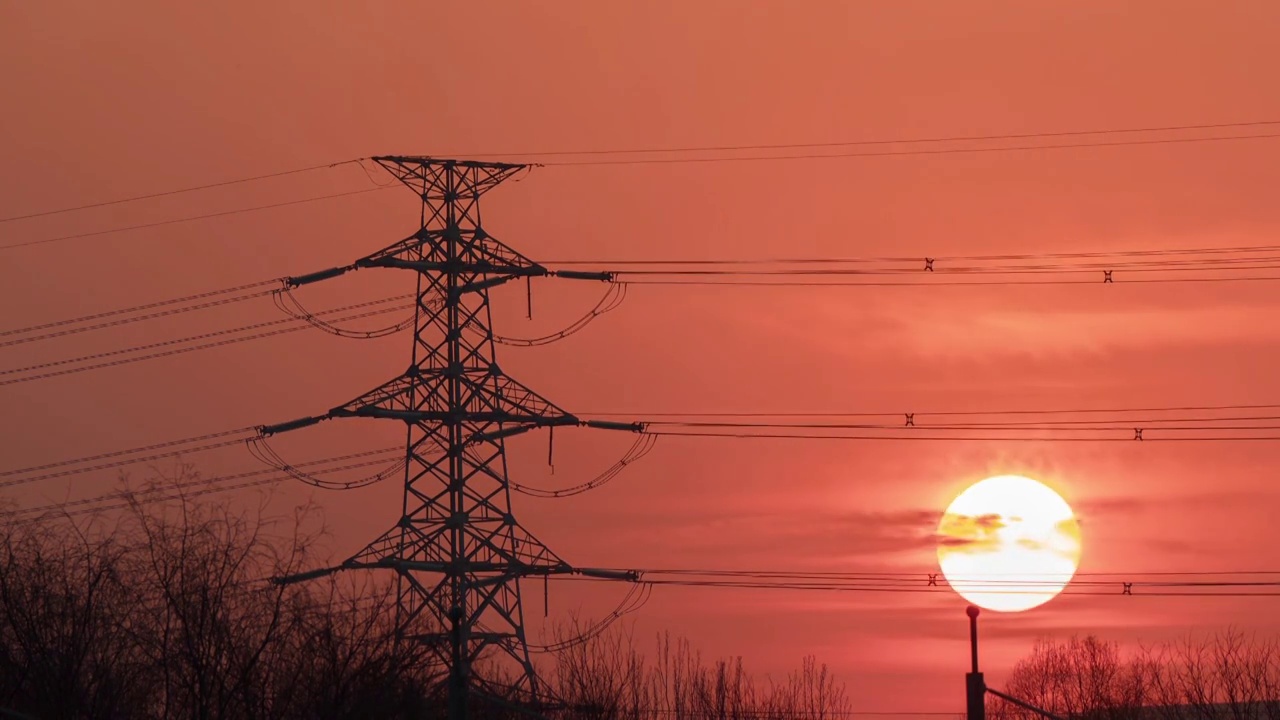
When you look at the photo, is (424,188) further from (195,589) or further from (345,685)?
(345,685)

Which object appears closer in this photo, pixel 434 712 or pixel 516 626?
pixel 434 712

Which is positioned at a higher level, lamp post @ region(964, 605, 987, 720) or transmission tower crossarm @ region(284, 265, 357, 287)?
transmission tower crossarm @ region(284, 265, 357, 287)

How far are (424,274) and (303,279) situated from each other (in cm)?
424

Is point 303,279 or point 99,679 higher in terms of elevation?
point 303,279

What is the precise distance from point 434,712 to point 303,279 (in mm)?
16628

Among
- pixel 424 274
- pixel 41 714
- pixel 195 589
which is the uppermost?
pixel 424 274

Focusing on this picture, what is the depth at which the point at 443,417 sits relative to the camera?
5097cm

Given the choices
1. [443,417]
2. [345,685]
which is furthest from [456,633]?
[443,417]

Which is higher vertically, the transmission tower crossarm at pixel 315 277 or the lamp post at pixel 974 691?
the transmission tower crossarm at pixel 315 277

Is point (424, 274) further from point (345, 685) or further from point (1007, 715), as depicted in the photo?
point (1007, 715)

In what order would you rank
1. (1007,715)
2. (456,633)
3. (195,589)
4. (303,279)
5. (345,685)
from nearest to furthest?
(456,633), (345,685), (195,589), (303,279), (1007,715)

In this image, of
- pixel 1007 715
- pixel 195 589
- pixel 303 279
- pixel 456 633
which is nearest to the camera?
pixel 456 633

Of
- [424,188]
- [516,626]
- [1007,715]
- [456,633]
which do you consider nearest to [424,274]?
[424,188]

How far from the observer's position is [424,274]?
53.9m
